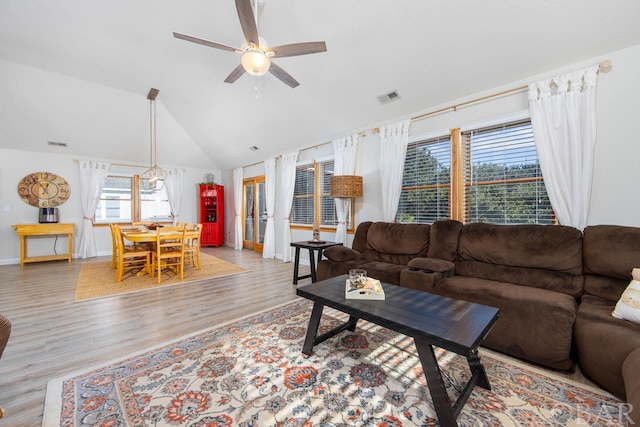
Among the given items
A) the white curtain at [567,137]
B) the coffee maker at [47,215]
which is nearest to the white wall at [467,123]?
the white curtain at [567,137]

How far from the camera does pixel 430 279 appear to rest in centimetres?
255

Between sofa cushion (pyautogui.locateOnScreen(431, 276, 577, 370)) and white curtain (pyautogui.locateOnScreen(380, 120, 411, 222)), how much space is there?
1810mm

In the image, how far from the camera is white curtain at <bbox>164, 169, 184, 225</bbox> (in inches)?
299

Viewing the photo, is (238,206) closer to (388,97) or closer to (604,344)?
(388,97)

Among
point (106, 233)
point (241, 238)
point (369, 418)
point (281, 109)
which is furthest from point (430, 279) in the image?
point (106, 233)

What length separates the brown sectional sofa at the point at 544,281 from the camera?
5.36 feet

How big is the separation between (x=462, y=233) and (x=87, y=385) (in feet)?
11.8

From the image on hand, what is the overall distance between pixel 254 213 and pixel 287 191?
2209mm

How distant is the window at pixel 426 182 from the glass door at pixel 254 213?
4297 mm

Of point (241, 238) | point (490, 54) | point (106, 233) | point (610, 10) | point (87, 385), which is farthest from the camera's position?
point (241, 238)

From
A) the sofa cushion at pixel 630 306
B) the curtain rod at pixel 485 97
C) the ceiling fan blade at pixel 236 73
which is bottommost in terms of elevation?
the sofa cushion at pixel 630 306

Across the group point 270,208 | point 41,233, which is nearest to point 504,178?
point 270,208

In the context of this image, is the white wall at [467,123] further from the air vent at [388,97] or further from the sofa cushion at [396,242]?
the sofa cushion at [396,242]

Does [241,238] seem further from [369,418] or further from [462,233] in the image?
[369,418]
